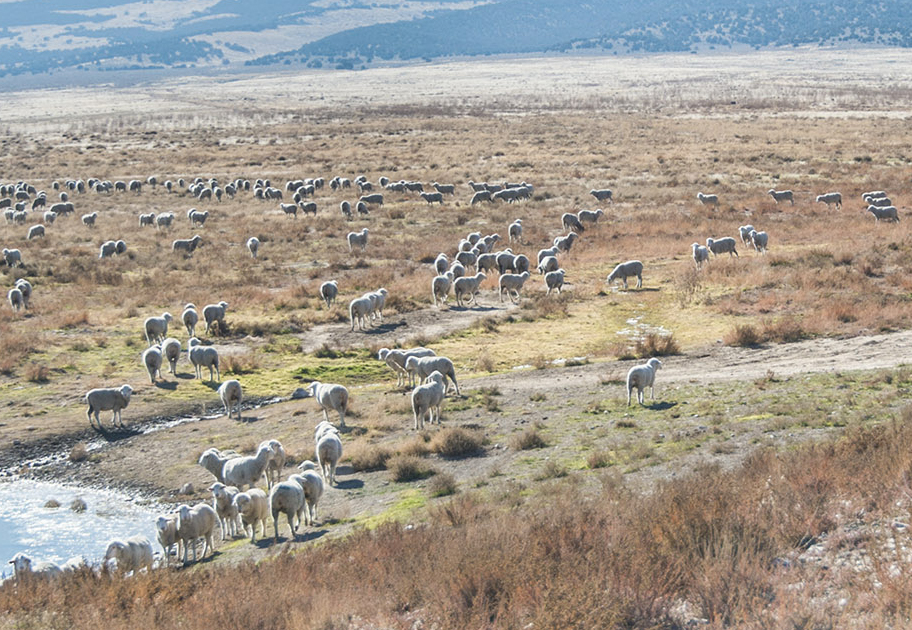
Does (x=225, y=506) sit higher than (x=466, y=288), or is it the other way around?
(x=466, y=288)

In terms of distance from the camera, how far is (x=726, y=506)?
356 inches

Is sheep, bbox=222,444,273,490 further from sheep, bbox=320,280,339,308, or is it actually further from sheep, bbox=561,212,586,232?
sheep, bbox=561,212,586,232

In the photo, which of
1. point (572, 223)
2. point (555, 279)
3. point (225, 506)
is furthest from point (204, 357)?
point (572, 223)

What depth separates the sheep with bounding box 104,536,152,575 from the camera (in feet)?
37.2

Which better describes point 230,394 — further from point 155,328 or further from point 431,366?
point 155,328

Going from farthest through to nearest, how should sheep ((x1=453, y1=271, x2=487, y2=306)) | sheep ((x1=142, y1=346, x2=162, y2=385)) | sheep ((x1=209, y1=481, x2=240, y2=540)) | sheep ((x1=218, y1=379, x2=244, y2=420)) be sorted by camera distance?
sheep ((x1=453, y1=271, x2=487, y2=306))
sheep ((x1=142, y1=346, x2=162, y2=385))
sheep ((x1=218, y1=379, x2=244, y2=420))
sheep ((x1=209, y1=481, x2=240, y2=540))

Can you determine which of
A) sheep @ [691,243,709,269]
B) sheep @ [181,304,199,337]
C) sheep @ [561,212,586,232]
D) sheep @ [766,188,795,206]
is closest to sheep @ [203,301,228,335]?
sheep @ [181,304,199,337]

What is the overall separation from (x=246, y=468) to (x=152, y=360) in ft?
25.2

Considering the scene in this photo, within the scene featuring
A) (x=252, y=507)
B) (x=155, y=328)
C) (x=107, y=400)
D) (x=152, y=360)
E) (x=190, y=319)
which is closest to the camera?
(x=252, y=507)

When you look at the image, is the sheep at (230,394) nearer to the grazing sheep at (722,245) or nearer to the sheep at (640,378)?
the sheep at (640,378)

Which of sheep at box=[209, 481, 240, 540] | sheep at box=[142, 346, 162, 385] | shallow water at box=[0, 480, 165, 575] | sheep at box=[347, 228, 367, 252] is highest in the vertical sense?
sheep at box=[347, 228, 367, 252]

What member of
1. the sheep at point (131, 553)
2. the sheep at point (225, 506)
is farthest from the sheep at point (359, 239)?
the sheep at point (131, 553)

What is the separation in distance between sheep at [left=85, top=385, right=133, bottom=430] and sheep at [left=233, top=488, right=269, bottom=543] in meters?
6.50

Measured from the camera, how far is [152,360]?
68.8 feet
